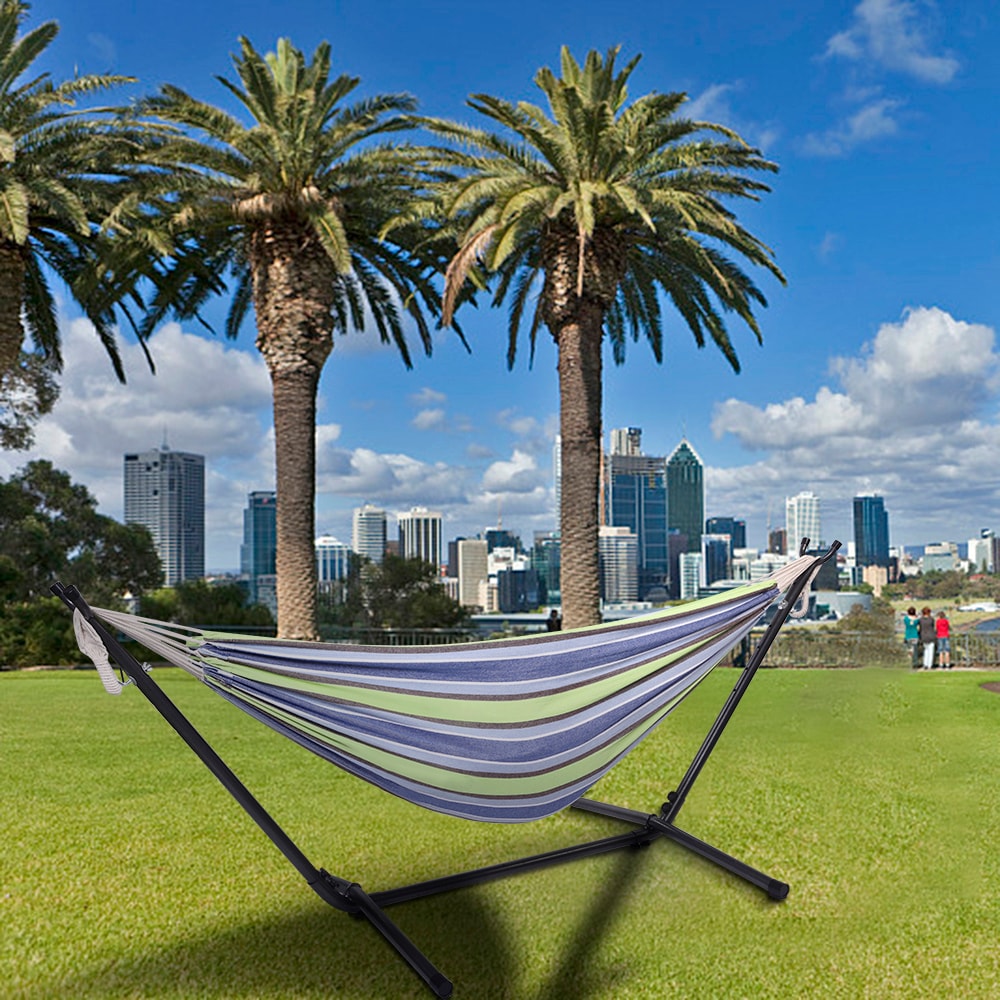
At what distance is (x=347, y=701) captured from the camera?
2619 millimetres

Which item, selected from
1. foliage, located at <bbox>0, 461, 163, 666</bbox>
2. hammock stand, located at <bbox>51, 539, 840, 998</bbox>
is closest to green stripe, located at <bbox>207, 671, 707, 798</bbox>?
hammock stand, located at <bbox>51, 539, 840, 998</bbox>

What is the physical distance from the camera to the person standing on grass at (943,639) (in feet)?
41.3

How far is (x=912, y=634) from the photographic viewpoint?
42.3ft

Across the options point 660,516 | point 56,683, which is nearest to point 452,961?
point 56,683

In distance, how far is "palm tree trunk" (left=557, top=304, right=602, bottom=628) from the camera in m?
11.1

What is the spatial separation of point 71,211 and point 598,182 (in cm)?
577

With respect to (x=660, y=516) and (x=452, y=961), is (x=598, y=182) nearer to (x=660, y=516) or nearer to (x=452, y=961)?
(x=452, y=961)

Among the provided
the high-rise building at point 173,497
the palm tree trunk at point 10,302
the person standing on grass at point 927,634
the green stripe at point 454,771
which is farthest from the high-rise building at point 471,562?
the green stripe at point 454,771

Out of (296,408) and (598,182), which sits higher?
(598,182)

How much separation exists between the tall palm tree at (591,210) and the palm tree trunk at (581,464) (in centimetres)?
1

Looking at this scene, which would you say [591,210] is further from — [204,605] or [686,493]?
[686,493]

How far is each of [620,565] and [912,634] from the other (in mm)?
81951

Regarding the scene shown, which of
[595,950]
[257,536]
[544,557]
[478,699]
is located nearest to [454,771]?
[478,699]

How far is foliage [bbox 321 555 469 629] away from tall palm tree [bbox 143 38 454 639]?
10.9m
